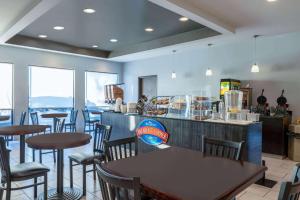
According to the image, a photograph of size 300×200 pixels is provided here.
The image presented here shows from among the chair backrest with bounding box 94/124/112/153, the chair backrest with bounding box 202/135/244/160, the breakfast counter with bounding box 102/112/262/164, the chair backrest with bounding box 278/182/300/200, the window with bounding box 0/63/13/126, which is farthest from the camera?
the window with bounding box 0/63/13/126

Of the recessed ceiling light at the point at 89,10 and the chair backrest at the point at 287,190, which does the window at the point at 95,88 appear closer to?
the recessed ceiling light at the point at 89,10

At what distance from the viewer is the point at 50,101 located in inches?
301

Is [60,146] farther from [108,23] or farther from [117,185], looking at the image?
[108,23]

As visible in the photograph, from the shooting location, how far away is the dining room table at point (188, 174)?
136 centimetres

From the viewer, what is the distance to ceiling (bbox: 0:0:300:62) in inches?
146

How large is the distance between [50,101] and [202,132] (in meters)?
5.66

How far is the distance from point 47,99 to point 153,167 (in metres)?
6.71

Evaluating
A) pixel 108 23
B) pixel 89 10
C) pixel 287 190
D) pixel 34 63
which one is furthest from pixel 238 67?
pixel 34 63

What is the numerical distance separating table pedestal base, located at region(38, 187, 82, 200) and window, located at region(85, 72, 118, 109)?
17.8ft

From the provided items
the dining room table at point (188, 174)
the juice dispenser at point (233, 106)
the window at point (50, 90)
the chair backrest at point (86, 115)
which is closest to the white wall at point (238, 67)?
the juice dispenser at point (233, 106)

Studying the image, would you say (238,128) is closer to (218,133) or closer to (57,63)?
(218,133)

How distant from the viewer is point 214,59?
6.69m

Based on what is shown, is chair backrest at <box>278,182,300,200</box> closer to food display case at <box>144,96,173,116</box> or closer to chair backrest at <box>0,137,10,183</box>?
chair backrest at <box>0,137,10,183</box>

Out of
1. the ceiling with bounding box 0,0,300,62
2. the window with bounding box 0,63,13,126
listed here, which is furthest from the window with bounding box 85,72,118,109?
the window with bounding box 0,63,13,126
